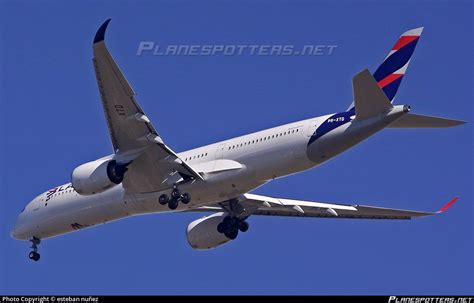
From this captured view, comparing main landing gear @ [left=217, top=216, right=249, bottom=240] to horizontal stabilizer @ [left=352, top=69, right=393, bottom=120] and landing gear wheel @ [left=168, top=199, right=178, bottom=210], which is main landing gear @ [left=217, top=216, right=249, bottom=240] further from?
horizontal stabilizer @ [left=352, top=69, right=393, bottom=120]

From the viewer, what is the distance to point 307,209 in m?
56.3

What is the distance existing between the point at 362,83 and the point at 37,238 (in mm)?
19221

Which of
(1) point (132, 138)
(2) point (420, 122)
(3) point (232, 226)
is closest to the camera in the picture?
(2) point (420, 122)

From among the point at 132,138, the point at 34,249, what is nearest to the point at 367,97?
the point at 132,138

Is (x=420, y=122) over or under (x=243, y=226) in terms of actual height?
under

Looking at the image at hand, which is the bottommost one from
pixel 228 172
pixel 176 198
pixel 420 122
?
pixel 420 122

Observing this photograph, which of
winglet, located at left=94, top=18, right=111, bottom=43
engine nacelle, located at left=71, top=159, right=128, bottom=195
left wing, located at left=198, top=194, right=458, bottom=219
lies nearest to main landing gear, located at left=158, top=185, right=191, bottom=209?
engine nacelle, located at left=71, top=159, right=128, bottom=195

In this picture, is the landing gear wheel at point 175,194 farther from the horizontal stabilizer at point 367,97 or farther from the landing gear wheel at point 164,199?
the horizontal stabilizer at point 367,97

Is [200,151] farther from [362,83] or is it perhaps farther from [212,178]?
[362,83]

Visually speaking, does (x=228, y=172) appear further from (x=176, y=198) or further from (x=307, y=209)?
(x=307, y=209)

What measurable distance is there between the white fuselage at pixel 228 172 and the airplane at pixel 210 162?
0.13 feet

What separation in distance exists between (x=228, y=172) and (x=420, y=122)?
8.18m

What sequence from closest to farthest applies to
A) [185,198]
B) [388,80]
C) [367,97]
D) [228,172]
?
[367,97], [228,172], [388,80], [185,198]

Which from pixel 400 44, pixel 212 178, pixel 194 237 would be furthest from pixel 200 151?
pixel 400 44
